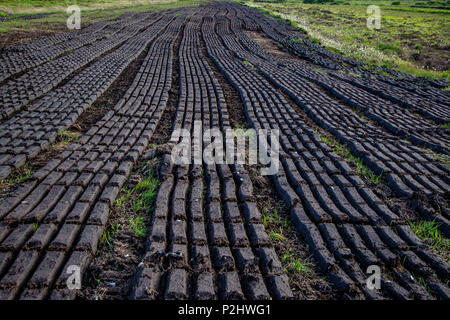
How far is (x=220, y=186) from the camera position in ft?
12.5

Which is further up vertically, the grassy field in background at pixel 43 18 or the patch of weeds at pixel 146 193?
the grassy field in background at pixel 43 18

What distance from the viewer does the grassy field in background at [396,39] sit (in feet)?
46.5

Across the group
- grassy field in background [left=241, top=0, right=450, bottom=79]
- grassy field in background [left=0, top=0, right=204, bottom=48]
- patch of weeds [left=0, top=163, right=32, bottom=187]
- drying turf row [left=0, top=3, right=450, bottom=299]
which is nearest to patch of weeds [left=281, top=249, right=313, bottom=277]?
drying turf row [left=0, top=3, right=450, bottom=299]

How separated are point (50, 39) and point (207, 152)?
10846mm

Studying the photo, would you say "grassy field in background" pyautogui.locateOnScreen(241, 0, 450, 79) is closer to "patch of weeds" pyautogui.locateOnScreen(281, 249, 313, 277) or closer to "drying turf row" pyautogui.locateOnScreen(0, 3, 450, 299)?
"drying turf row" pyautogui.locateOnScreen(0, 3, 450, 299)

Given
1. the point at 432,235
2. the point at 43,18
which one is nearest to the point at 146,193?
the point at 432,235

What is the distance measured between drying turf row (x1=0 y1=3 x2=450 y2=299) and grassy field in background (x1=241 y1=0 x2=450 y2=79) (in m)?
6.55

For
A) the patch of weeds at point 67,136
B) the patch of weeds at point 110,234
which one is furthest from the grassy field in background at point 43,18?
the patch of weeds at point 110,234

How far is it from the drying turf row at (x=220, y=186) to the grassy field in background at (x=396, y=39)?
258 inches

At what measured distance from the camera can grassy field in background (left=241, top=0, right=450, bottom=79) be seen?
14.2 meters

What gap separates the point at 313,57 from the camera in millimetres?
12172

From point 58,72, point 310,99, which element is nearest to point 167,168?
point 310,99

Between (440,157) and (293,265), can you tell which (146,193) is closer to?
(293,265)

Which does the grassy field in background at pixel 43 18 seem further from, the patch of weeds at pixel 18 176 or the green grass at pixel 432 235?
the green grass at pixel 432 235
